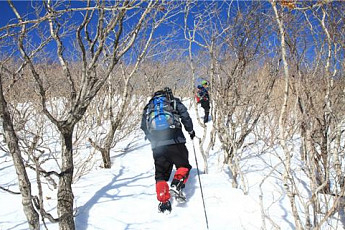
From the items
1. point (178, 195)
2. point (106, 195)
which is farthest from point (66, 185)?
point (178, 195)

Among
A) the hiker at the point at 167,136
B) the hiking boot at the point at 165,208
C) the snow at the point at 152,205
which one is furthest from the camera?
the hiker at the point at 167,136

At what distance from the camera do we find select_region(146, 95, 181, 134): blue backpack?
3146mm

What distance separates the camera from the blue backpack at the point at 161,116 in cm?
315

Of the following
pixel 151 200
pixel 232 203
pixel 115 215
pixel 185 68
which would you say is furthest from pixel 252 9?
pixel 185 68

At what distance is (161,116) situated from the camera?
3166 mm

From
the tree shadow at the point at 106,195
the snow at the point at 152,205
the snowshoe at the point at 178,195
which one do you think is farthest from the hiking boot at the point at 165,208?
the tree shadow at the point at 106,195

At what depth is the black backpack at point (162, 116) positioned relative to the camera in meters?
3.15

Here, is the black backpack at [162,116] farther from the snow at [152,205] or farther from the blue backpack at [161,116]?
the snow at [152,205]

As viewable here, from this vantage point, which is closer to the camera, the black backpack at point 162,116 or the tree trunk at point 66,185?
the tree trunk at point 66,185

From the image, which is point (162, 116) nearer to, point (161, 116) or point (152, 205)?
point (161, 116)

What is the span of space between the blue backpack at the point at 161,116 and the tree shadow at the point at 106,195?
101 centimetres

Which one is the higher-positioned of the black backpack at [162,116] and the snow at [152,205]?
the black backpack at [162,116]

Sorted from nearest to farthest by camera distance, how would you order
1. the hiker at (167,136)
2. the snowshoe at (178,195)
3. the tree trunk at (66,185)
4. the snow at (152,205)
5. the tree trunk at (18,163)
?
the tree trunk at (18,163)
the tree trunk at (66,185)
the snow at (152,205)
the snowshoe at (178,195)
the hiker at (167,136)

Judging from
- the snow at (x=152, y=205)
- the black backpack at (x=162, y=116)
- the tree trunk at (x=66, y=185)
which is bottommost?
the snow at (x=152, y=205)
